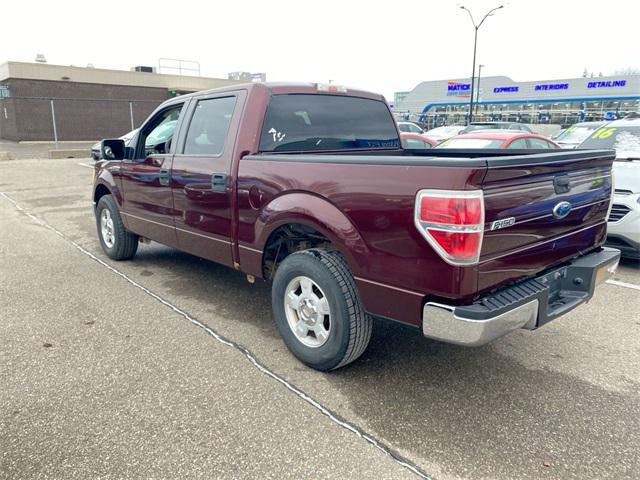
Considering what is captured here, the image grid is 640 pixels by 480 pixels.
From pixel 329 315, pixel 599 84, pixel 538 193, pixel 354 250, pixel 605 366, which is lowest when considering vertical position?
pixel 605 366

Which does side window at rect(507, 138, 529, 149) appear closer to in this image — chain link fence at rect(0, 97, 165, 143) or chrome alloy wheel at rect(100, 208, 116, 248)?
chrome alloy wheel at rect(100, 208, 116, 248)

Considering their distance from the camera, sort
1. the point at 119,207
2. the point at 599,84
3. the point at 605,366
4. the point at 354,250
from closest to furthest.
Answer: the point at 354,250, the point at 605,366, the point at 119,207, the point at 599,84

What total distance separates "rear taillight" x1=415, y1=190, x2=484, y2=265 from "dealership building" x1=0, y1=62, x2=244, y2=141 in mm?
28473

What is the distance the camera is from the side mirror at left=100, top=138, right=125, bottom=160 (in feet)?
17.7

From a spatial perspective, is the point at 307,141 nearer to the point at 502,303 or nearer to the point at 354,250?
the point at 354,250

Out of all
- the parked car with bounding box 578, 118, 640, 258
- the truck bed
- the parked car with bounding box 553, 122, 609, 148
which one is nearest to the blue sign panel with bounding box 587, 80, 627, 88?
the parked car with bounding box 553, 122, 609, 148

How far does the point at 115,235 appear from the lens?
5777 mm

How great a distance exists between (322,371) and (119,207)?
350 cm

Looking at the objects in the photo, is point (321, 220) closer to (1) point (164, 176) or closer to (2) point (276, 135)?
(2) point (276, 135)

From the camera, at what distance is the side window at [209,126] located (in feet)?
13.2

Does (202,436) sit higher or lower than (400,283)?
lower

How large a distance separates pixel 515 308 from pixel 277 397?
1471 mm

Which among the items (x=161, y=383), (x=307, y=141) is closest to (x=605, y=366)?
(x=307, y=141)

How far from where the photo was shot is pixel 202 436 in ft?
8.59
